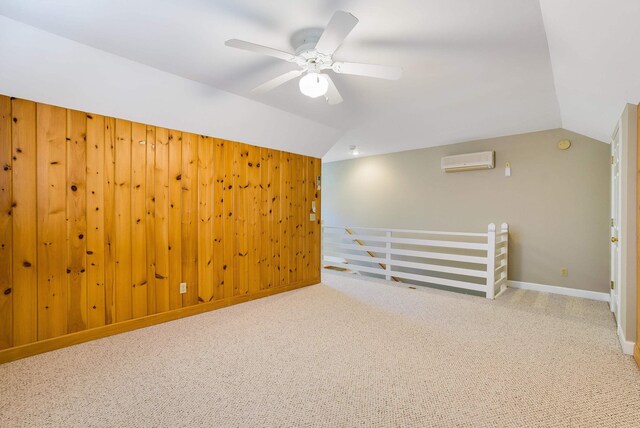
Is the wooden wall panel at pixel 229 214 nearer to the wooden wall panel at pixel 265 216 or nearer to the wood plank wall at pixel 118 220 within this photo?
the wood plank wall at pixel 118 220

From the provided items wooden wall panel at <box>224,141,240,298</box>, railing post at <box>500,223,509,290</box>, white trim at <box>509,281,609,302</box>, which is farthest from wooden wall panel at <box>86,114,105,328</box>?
white trim at <box>509,281,609,302</box>

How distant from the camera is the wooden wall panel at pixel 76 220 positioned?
7.90 ft

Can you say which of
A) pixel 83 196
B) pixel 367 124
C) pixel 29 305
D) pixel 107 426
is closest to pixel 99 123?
pixel 83 196

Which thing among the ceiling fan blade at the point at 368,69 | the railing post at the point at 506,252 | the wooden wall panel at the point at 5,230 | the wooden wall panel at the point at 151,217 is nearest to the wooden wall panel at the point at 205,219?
the wooden wall panel at the point at 151,217

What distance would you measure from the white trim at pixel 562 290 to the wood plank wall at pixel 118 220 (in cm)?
344

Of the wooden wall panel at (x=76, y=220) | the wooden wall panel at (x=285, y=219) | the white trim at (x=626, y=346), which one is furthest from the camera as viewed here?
the wooden wall panel at (x=285, y=219)

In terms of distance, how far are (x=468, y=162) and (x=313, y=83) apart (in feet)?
11.4

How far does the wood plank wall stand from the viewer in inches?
86.6

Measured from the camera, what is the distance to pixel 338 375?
1.98 meters

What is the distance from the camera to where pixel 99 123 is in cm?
255

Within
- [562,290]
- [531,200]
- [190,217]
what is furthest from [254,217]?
[562,290]

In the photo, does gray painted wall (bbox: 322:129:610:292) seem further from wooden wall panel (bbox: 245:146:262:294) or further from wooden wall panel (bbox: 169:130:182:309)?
wooden wall panel (bbox: 169:130:182:309)

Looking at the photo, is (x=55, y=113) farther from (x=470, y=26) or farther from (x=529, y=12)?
(x=529, y=12)

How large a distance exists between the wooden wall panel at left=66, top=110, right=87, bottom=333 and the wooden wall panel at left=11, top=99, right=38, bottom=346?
0.20 metres
